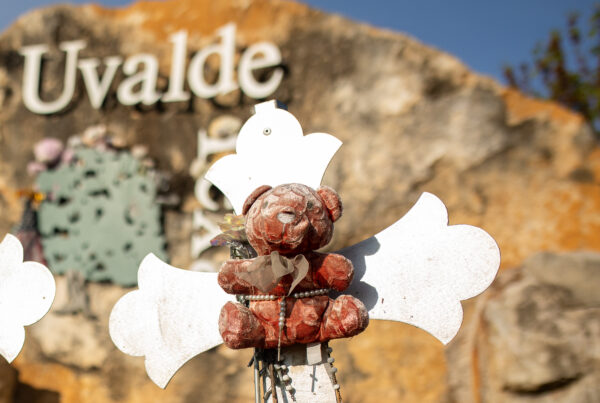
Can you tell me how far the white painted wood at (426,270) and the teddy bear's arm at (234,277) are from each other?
0.22 meters

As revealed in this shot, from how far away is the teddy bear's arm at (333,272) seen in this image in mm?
963

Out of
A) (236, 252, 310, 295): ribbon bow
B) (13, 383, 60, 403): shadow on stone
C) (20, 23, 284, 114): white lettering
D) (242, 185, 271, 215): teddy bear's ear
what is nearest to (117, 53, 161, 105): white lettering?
(20, 23, 284, 114): white lettering

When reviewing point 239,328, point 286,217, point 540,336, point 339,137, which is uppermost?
point 339,137

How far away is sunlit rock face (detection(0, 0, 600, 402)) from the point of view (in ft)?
8.38

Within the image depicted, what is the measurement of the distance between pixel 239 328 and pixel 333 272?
0.64ft

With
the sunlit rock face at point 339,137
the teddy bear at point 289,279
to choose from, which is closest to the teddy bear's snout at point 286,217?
the teddy bear at point 289,279

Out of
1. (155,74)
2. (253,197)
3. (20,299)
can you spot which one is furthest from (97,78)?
(253,197)

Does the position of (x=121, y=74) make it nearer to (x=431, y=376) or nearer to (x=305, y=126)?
(x=305, y=126)

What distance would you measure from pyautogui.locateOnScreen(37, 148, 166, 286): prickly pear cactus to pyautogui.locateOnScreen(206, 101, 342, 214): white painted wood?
6.16 feet

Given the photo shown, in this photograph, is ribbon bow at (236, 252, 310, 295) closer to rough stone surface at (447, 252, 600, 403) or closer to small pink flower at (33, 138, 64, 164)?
rough stone surface at (447, 252, 600, 403)

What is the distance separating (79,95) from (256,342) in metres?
2.69

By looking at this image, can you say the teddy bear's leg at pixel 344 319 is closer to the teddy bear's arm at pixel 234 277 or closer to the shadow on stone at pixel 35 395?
the teddy bear's arm at pixel 234 277

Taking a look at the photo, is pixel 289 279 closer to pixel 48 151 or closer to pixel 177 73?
pixel 177 73

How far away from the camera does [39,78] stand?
3.19 metres
